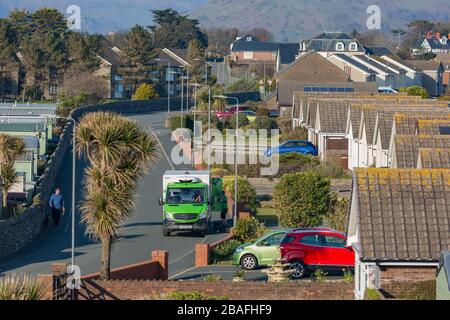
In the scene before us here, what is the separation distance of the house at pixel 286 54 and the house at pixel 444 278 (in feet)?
389

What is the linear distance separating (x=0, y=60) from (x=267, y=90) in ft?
79.1

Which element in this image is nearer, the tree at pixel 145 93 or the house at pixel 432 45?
the tree at pixel 145 93

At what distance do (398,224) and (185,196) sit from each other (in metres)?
17.4

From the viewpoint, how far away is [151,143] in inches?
1134

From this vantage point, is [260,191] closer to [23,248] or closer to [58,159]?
[58,159]

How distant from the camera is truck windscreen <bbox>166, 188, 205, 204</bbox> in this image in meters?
40.0

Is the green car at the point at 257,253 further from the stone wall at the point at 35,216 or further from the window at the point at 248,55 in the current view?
the window at the point at 248,55

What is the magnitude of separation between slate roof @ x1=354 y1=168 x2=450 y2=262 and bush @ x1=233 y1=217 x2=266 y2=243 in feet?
44.0

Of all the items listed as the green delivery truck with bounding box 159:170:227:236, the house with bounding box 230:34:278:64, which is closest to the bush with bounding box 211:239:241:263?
the green delivery truck with bounding box 159:170:227:236

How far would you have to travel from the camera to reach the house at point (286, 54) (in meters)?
142

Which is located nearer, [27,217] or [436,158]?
[436,158]

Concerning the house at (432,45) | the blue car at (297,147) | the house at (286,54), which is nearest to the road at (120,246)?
the blue car at (297,147)

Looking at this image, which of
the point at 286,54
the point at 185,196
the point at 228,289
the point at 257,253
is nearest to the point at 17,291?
the point at 228,289
